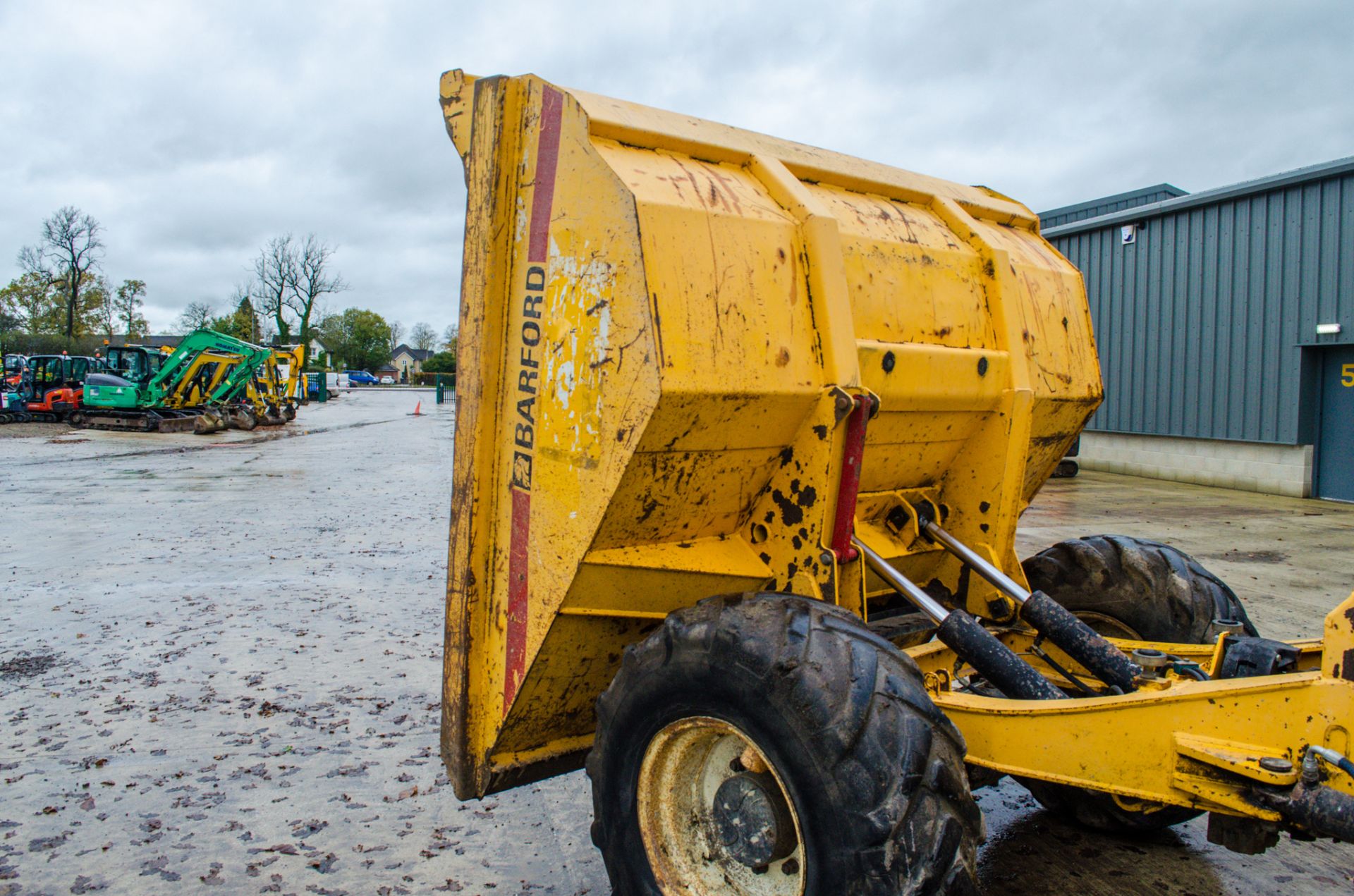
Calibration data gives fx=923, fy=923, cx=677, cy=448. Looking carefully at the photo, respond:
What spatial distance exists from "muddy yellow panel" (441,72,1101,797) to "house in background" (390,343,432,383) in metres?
116

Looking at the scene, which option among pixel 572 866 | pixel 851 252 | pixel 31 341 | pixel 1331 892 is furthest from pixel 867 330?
pixel 31 341

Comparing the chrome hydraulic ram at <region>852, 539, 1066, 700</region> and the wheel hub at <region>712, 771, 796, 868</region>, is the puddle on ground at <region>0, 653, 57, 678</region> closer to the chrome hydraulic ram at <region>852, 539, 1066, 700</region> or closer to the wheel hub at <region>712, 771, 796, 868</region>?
the wheel hub at <region>712, 771, 796, 868</region>

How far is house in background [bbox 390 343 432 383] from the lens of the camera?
119863 millimetres

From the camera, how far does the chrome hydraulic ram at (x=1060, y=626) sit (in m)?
2.65

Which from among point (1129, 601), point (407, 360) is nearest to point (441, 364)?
point (407, 360)

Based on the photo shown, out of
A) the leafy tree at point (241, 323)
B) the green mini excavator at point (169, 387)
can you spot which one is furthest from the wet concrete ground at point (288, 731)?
the leafy tree at point (241, 323)

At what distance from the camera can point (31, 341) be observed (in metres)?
50.6

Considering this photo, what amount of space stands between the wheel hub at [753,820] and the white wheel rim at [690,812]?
0.04m

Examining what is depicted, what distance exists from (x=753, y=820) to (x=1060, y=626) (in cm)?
117

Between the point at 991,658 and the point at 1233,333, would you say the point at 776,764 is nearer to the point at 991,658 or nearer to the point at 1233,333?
the point at 991,658

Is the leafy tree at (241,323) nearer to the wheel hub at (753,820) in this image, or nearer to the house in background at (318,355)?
the house in background at (318,355)

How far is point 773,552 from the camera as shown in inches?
108

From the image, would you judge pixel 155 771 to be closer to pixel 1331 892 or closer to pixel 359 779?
pixel 359 779

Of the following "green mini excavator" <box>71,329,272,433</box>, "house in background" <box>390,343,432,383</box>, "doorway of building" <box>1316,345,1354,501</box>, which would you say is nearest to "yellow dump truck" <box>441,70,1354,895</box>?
"doorway of building" <box>1316,345,1354,501</box>
